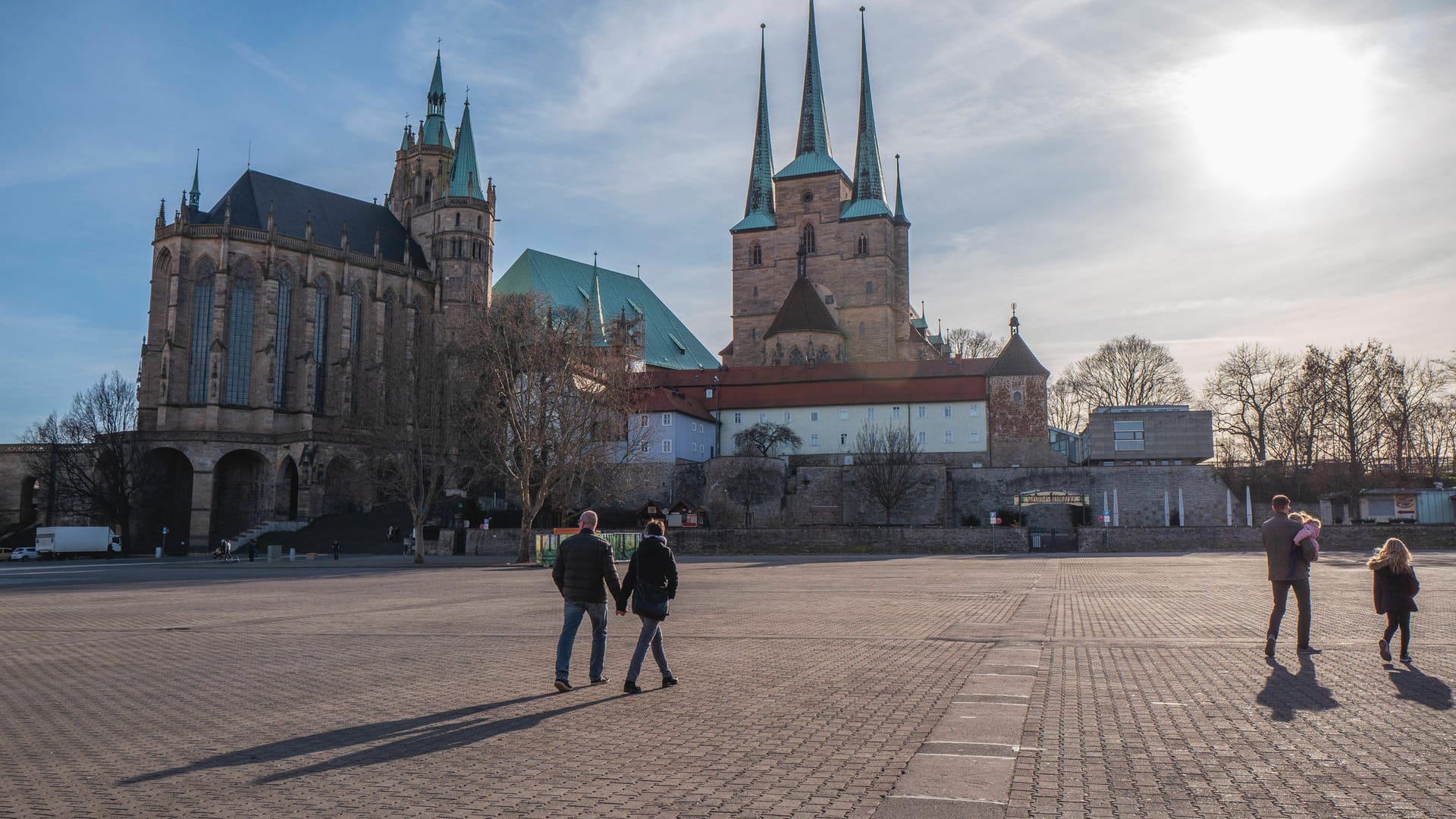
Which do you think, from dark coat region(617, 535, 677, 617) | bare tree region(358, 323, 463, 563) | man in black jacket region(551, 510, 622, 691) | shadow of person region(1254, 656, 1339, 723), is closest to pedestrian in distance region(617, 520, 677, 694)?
dark coat region(617, 535, 677, 617)

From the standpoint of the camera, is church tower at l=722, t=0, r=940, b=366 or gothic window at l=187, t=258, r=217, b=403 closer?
gothic window at l=187, t=258, r=217, b=403

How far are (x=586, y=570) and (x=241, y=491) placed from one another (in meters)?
69.5

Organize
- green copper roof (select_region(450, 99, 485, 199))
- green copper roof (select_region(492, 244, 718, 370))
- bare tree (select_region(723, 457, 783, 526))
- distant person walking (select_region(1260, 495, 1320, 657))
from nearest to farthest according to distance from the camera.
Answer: distant person walking (select_region(1260, 495, 1320, 657)) < bare tree (select_region(723, 457, 783, 526)) < green copper roof (select_region(450, 99, 485, 199)) < green copper roof (select_region(492, 244, 718, 370))

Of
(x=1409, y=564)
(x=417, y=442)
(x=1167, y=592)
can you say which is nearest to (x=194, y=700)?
(x=1409, y=564)

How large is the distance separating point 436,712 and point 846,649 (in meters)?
5.50

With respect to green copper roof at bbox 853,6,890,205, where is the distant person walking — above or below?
below

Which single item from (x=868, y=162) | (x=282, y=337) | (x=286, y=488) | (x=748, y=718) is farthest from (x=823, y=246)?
(x=748, y=718)

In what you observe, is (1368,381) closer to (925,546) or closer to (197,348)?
(925,546)

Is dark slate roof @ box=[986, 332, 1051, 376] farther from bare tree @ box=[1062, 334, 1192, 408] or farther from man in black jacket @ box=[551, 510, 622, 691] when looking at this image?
man in black jacket @ box=[551, 510, 622, 691]

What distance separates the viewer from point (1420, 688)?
365 inches

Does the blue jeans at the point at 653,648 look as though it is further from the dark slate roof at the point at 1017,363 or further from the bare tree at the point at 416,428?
the dark slate roof at the point at 1017,363

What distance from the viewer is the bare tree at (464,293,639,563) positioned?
1563 inches

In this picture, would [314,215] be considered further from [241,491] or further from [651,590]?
[651,590]

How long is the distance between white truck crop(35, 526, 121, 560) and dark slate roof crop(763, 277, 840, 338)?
50743 mm
